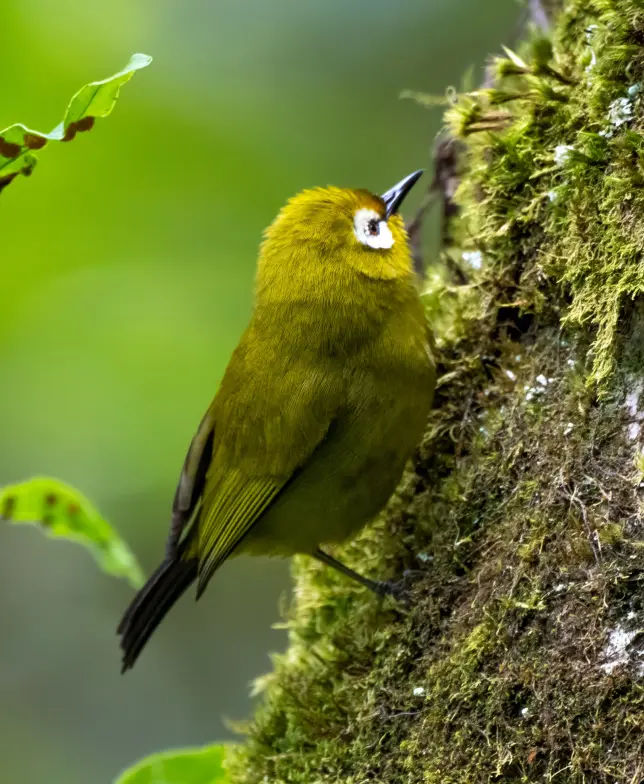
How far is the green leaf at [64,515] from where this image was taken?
2555mm

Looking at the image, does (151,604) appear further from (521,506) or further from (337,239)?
(521,506)

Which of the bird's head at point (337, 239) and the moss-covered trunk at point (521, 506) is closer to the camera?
the moss-covered trunk at point (521, 506)

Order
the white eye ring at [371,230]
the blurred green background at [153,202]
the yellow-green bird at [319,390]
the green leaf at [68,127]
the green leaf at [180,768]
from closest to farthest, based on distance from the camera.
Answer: the green leaf at [68,127]
the green leaf at [180,768]
the yellow-green bird at [319,390]
the white eye ring at [371,230]
the blurred green background at [153,202]

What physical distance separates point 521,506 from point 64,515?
1296mm

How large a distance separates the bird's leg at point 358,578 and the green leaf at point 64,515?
0.71m

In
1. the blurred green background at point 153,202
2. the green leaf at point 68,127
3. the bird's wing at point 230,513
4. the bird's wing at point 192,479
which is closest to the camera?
the green leaf at point 68,127

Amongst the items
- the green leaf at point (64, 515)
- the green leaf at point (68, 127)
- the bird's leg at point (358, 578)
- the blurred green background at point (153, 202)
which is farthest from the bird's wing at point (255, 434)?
the blurred green background at point (153, 202)

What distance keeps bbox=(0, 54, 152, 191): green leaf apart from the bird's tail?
1976 millimetres

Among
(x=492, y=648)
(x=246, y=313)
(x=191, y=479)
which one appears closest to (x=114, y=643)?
(x=246, y=313)

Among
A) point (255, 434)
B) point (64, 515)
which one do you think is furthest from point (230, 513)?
point (64, 515)

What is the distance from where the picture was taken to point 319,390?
313 cm

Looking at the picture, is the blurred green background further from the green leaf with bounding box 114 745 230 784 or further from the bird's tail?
the green leaf with bounding box 114 745 230 784

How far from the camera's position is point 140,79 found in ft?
21.9

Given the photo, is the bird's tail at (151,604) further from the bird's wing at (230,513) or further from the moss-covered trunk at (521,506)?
the moss-covered trunk at (521,506)
